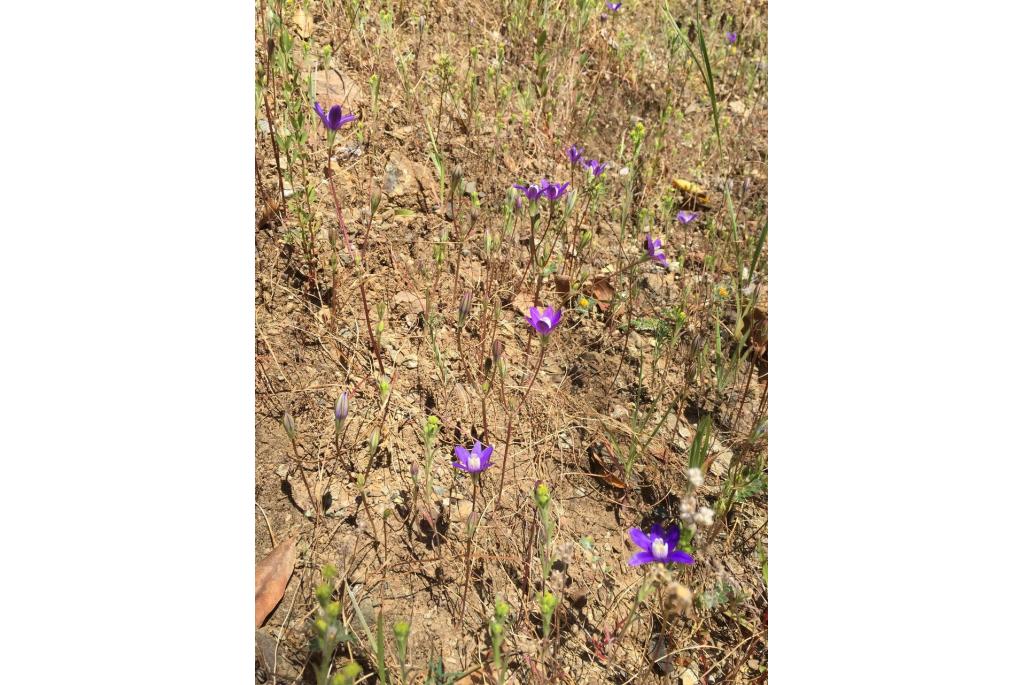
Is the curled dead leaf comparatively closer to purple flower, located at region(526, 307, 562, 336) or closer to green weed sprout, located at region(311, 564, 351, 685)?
green weed sprout, located at region(311, 564, 351, 685)

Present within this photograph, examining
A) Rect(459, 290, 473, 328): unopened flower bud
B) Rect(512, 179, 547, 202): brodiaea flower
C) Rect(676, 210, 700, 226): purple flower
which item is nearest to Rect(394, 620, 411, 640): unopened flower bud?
Rect(459, 290, 473, 328): unopened flower bud

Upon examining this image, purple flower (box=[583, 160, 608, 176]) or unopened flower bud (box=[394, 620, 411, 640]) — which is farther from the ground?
purple flower (box=[583, 160, 608, 176])

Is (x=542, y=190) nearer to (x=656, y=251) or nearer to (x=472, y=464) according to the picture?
(x=656, y=251)

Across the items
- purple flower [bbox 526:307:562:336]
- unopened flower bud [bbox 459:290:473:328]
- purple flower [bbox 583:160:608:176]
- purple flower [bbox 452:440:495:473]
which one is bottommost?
purple flower [bbox 452:440:495:473]

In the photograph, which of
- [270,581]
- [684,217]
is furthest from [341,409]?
[684,217]

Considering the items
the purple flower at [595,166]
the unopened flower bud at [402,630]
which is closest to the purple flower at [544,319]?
the purple flower at [595,166]

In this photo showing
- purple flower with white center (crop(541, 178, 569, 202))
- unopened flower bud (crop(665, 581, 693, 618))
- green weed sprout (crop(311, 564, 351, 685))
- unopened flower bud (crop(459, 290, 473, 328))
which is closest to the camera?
green weed sprout (crop(311, 564, 351, 685))
